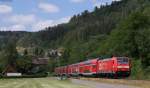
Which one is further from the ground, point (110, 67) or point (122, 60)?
point (122, 60)

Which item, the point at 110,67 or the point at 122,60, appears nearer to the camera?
the point at 122,60

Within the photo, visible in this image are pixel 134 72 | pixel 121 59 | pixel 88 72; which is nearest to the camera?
pixel 121 59

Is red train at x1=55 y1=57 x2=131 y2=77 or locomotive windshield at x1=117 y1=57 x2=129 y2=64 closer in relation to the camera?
red train at x1=55 y1=57 x2=131 y2=77

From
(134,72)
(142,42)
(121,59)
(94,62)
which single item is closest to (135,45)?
(142,42)

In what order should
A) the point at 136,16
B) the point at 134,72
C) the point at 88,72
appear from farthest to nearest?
the point at 136,16, the point at 88,72, the point at 134,72

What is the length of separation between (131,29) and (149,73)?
41678 mm

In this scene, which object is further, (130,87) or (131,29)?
(131,29)

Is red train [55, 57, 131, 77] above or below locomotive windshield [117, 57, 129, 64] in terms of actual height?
below

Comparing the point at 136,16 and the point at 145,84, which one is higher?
the point at 136,16

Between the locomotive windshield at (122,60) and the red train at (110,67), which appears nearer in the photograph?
the red train at (110,67)

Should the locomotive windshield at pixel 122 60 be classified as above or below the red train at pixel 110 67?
above

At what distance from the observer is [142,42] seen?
94.6 metres

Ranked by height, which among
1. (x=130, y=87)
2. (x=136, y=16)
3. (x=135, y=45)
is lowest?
(x=130, y=87)

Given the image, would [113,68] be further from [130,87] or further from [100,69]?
[130,87]
